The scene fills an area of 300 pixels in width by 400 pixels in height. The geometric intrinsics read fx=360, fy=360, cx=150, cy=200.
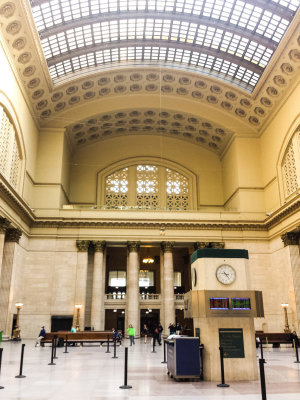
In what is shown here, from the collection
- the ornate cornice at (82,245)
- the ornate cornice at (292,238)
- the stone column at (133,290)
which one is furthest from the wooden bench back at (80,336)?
the ornate cornice at (292,238)

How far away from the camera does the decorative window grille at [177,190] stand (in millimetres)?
32250

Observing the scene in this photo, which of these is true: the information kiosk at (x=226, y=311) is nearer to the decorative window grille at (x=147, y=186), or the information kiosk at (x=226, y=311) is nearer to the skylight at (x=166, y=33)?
the skylight at (x=166, y=33)

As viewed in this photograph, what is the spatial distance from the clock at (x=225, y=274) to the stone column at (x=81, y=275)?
18.3m

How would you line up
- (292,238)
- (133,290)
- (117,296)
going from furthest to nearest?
(117,296)
(133,290)
(292,238)

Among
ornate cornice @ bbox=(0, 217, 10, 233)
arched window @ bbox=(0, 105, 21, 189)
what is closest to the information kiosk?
arched window @ bbox=(0, 105, 21, 189)

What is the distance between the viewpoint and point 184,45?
86.7ft

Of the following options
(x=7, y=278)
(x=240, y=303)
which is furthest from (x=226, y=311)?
(x=7, y=278)

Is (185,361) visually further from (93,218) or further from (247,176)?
(247,176)

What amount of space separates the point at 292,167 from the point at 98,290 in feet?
52.5

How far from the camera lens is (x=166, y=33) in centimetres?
2598

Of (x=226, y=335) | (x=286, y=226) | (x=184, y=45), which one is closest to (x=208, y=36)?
(x=184, y=45)

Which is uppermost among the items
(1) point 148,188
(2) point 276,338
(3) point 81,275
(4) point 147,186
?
(4) point 147,186

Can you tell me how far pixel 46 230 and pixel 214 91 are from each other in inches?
660

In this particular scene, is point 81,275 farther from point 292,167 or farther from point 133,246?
point 292,167
